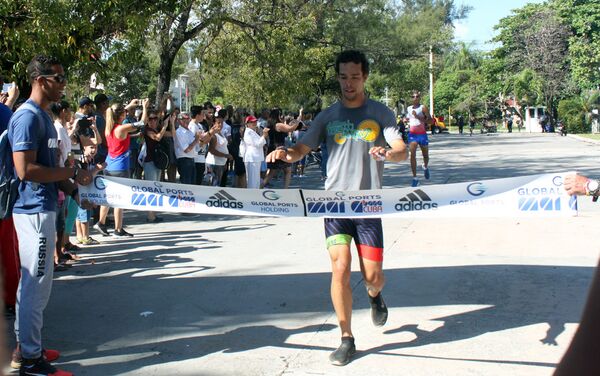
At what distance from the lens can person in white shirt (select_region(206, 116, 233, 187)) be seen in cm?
1392

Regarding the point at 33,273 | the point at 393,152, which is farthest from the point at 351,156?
the point at 33,273

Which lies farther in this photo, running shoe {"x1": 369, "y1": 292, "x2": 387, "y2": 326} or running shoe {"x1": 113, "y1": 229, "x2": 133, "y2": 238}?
running shoe {"x1": 113, "y1": 229, "x2": 133, "y2": 238}

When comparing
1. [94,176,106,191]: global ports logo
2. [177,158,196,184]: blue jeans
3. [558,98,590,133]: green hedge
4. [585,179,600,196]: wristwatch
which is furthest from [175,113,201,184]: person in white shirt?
[558,98,590,133]: green hedge

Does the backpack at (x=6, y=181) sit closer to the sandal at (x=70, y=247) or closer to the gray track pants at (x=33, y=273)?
the gray track pants at (x=33, y=273)

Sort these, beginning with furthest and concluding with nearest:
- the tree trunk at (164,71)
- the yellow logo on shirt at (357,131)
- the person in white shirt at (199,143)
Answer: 1. the tree trunk at (164,71)
2. the person in white shirt at (199,143)
3. the yellow logo on shirt at (357,131)

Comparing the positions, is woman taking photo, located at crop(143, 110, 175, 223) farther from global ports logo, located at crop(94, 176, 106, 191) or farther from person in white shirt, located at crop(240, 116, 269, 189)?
global ports logo, located at crop(94, 176, 106, 191)

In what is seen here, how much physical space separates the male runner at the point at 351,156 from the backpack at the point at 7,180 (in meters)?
1.76

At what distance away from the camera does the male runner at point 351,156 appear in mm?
5090

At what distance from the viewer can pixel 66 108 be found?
30.2 feet

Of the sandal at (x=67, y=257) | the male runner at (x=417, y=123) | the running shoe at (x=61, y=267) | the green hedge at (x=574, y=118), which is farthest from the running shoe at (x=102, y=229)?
the green hedge at (x=574, y=118)

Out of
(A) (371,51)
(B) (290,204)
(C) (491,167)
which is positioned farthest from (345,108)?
(A) (371,51)

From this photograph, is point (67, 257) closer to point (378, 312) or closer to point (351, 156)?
point (378, 312)

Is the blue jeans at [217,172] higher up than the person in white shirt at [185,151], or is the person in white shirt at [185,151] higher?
the person in white shirt at [185,151]

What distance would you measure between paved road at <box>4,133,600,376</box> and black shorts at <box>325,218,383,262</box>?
750 mm
